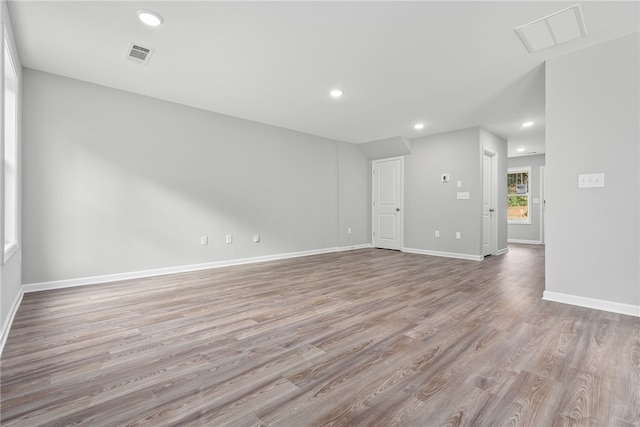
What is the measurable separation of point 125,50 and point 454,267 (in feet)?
16.5

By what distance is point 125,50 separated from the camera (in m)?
2.89

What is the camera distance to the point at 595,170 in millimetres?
2727

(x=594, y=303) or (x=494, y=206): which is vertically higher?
(x=494, y=206)

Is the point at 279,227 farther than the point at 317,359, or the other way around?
the point at 279,227

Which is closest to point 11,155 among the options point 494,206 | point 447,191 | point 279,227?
point 279,227

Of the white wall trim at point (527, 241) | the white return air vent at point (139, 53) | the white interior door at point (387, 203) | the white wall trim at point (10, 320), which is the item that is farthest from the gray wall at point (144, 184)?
the white wall trim at point (527, 241)

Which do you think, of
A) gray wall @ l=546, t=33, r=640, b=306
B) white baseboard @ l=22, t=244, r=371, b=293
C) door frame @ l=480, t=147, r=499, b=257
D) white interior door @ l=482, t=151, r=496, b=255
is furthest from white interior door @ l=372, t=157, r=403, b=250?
Result: gray wall @ l=546, t=33, r=640, b=306

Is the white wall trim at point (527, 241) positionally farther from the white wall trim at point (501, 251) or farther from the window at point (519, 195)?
the white wall trim at point (501, 251)

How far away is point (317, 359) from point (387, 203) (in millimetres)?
5458

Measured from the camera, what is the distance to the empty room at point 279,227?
1.51 m

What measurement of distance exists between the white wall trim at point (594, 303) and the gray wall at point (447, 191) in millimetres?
2564

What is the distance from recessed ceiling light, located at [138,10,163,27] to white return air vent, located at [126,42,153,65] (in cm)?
43

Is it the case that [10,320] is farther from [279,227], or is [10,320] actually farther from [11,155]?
[279,227]

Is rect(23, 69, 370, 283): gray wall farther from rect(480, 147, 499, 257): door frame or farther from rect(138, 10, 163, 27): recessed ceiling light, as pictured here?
rect(480, 147, 499, 257): door frame
